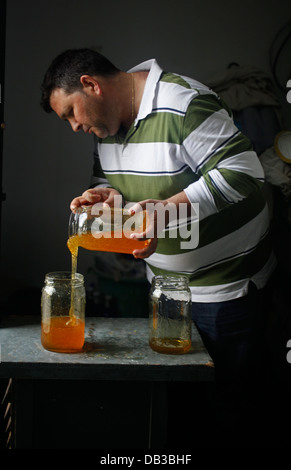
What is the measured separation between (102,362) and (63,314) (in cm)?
17

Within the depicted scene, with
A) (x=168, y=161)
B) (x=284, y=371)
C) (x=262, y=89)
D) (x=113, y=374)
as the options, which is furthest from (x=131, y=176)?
(x=284, y=371)

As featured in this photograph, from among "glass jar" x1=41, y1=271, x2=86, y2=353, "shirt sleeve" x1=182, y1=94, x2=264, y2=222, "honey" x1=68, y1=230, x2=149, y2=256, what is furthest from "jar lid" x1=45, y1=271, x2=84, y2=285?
"shirt sleeve" x1=182, y1=94, x2=264, y2=222

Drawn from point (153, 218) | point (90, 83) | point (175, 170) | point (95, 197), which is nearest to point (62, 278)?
point (153, 218)

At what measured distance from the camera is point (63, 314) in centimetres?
121

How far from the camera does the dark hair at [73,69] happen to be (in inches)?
60.2

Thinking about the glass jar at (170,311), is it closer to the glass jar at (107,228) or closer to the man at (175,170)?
the glass jar at (107,228)

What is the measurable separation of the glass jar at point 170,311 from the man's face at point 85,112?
1.88ft

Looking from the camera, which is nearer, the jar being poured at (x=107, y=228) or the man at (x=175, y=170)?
the jar being poured at (x=107, y=228)

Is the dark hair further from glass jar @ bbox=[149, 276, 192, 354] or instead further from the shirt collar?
glass jar @ bbox=[149, 276, 192, 354]

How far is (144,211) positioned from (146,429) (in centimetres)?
52

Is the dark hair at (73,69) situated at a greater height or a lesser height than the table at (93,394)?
greater

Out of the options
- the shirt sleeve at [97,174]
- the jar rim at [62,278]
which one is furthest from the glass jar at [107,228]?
the shirt sleeve at [97,174]

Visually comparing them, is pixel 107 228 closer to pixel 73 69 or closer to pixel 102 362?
pixel 102 362

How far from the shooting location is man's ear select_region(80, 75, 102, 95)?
152 centimetres
